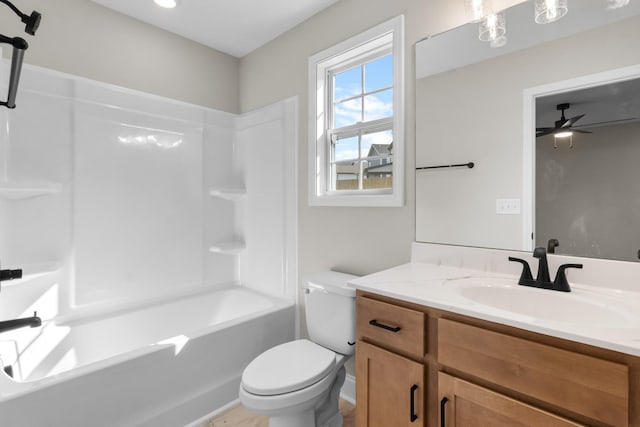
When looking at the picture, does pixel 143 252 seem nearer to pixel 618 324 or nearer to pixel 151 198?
pixel 151 198

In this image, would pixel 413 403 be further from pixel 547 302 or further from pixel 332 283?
pixel 332 283

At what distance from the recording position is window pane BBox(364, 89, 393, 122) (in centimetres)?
200

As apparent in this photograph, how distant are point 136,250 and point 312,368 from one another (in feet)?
5.52

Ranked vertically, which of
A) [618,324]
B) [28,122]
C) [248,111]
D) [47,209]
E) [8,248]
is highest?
[248,111]

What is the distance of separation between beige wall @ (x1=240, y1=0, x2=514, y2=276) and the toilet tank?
269 millimetres

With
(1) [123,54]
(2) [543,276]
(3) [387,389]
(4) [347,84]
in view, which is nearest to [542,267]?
(2) [543,276]

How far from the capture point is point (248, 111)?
9.57ft

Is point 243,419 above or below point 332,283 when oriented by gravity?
below

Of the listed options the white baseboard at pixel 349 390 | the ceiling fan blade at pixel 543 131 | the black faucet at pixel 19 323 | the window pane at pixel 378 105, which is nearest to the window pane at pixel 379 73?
the window pane at pixel 378 105

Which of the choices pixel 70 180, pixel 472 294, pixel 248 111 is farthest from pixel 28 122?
pixel 472 294

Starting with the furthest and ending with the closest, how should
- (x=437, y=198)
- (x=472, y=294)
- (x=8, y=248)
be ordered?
(x=8, y=248) → (x=437, y=198) → (x=472, y=294)

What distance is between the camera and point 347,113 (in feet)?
7.41

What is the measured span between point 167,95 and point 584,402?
2960mm

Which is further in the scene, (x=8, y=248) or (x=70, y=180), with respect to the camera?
(x=70, y=180)
